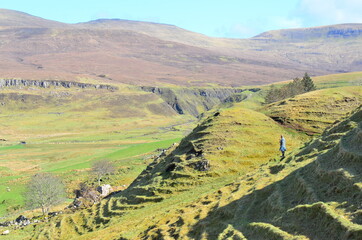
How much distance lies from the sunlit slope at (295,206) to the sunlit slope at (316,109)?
121 feet

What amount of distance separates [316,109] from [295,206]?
62.7 metres

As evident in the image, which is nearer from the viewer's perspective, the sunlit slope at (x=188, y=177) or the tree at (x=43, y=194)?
the sunlit slope at (x=188, y=177)

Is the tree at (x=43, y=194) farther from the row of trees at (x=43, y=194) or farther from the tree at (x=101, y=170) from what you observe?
the tree at (x=101, y=170)

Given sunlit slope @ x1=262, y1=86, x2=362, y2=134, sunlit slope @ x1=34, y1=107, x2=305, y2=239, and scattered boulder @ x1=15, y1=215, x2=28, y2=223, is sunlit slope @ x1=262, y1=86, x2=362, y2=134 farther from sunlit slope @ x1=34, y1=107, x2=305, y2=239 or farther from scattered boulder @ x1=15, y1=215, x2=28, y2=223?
scattered boulder @ x1=15, y1=215, x2=28, y2=223

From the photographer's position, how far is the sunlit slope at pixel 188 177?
49656 mm

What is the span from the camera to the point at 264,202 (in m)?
29.1

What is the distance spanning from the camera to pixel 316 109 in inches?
3206

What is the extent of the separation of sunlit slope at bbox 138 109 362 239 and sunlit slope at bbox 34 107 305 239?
9.56m

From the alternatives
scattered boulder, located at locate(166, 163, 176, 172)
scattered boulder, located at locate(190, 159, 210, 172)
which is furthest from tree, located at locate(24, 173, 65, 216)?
scattered boulder, located at locate(190, 159, 210, 172)

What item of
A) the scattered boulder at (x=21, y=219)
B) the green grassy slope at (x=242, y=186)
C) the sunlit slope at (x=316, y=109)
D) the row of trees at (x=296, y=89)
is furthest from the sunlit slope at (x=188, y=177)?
the row of trees at (x=296, y=89)

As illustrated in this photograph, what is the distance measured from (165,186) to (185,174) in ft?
13.0

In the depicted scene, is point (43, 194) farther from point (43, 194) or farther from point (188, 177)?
point (188, 177)

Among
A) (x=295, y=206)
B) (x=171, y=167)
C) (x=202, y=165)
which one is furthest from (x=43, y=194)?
(x=295, y=206)

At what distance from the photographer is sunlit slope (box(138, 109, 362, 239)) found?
2070 cm
